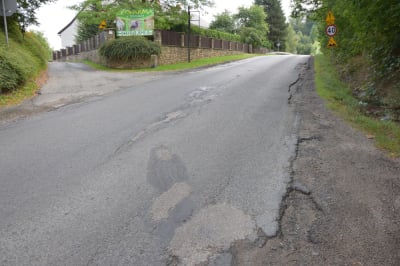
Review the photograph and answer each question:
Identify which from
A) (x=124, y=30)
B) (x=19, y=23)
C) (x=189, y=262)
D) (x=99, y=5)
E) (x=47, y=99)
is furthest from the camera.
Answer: (x=99, y=5)

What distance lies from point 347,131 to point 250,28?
4983 cm

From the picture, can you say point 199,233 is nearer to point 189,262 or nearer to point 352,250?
point 189,262

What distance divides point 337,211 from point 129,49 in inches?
740

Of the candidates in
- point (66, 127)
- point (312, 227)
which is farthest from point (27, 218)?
point (66, 127)

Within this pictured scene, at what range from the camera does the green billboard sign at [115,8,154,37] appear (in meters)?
22.2

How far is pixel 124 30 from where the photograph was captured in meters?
22.5

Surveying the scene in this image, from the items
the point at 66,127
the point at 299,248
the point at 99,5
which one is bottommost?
the point at 299,248

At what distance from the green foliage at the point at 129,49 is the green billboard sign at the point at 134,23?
1011mm

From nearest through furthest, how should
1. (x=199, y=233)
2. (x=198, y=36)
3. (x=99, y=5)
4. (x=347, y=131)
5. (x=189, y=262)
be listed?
(x=189, y=262), (x=199, y=233), (x=347, y=131), (x=99, y=5), (x=198, y=36)

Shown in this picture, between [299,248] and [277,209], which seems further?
[277,209]

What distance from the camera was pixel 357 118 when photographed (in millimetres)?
7656

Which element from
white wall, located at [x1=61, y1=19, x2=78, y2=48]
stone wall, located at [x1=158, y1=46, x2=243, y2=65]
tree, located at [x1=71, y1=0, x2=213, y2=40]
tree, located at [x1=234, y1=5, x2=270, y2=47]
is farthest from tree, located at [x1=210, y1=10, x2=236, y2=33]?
white wall, located at [x1=61, y1=19, x2=78, y2=48]

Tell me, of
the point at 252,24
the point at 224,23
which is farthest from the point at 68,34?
the point at 252,24

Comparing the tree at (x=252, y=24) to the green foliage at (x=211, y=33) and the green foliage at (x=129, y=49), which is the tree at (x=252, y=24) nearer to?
the green foliage at (x=211, y=33)
